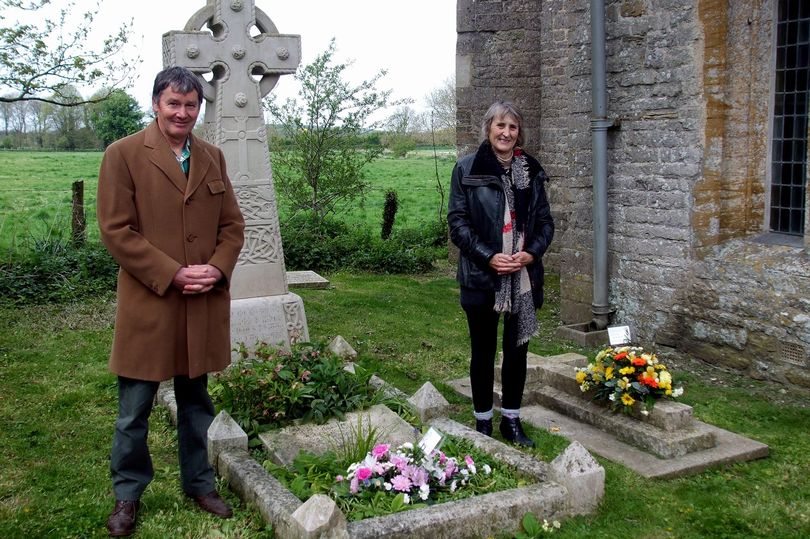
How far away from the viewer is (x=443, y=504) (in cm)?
393

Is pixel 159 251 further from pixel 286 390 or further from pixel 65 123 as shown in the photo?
pixel 65 123

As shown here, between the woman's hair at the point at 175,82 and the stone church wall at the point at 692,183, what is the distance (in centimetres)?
468

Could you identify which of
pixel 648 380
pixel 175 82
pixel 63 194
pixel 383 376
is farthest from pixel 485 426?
pixel 63 194

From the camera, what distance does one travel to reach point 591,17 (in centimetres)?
782

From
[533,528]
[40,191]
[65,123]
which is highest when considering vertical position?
[65,123]

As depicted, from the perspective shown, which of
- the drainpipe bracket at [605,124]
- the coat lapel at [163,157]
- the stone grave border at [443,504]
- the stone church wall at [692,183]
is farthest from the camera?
the drainpipe bracket at [605,124]

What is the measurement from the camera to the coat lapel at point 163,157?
3951 millimetres

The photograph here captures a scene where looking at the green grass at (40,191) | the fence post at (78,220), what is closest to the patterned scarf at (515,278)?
the fence post at (78,220)

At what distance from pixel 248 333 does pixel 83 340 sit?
2502mm

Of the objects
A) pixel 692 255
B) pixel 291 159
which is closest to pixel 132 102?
pixel 291 159

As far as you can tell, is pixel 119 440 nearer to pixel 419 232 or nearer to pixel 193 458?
pixel 193 458

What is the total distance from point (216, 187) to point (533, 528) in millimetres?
2267

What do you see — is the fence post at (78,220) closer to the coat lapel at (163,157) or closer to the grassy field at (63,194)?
the grassy field at (63,194)

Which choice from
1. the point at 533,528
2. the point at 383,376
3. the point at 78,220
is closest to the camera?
the point at 533,528
